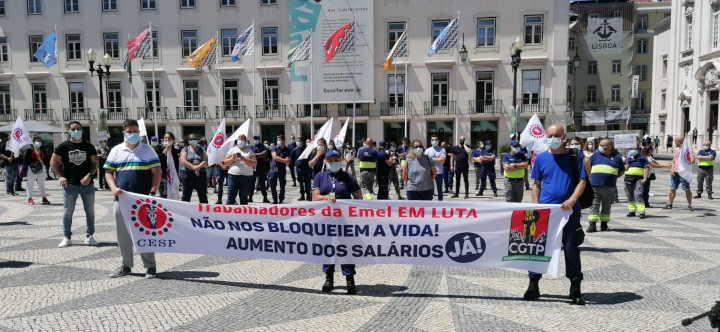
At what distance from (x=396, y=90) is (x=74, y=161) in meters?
29.2

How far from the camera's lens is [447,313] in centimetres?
517

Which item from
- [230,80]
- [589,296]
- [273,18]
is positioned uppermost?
[273,18]

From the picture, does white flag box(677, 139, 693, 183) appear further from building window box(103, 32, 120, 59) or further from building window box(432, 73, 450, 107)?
building window box(103, 32, 120, 59)

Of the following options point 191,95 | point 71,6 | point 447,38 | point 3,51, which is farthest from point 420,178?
point 3,51

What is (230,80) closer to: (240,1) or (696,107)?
(240,1)

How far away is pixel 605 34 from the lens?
54.4m

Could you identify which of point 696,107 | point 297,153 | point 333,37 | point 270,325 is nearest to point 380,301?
point 270,325

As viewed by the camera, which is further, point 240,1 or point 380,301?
point 240,1

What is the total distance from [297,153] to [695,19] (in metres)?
42.7

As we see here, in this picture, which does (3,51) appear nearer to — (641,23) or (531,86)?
(531,86)

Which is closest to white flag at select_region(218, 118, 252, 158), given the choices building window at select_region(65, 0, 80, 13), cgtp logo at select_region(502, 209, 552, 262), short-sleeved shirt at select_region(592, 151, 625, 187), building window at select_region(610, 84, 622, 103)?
short-sleeved shirt at select_region(592, 151, 625, 187)

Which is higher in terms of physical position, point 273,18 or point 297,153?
point 273,18

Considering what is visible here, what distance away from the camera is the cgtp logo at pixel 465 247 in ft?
18.5

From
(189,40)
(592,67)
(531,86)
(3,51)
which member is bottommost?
(531,86)
